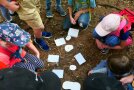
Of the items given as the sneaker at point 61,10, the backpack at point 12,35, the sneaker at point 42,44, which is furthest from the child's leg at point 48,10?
the backpack at point 12,35

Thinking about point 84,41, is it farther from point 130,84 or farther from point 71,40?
point 130,84

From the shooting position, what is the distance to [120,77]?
11.7ft

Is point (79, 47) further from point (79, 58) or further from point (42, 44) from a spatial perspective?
point (42, 44)

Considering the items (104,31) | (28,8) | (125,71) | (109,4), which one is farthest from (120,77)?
(109,4)

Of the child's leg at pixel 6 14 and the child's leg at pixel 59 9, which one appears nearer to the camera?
the child's leg at pixel 6 14

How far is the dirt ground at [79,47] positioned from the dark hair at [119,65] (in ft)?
2.82

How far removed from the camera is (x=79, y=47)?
4625 mm

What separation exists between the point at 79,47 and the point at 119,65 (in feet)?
4.21

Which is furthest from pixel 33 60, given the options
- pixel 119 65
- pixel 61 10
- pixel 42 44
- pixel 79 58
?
pixel 61 10

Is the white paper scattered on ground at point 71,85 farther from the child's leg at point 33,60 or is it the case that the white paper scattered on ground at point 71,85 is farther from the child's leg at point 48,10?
the child's leg at point 48,10

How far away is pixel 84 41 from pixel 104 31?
2.07 ft

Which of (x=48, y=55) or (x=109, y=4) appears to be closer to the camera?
(x=48, y=55)

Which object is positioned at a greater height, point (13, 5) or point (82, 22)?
point (13, 5)

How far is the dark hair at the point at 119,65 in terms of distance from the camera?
3.44 m
